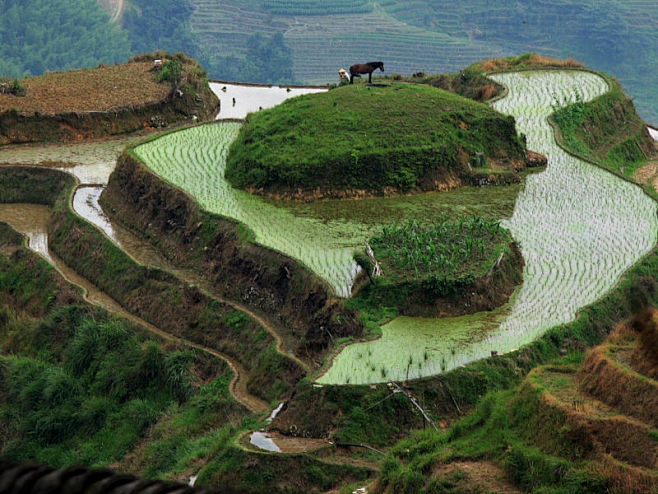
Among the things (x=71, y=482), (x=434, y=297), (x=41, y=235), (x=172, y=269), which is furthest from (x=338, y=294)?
(x=71, y=482)

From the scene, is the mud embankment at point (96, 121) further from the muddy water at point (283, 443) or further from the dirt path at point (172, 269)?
the muddy water at point (283, 443)

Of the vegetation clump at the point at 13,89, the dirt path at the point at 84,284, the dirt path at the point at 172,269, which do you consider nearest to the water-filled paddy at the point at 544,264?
the dirt path at the point at 172,269

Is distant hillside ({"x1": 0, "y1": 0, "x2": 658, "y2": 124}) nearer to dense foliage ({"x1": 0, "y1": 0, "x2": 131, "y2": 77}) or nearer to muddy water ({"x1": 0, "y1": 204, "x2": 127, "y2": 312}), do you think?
dense foliage ({"x1": 0, "y1": 0, "x2": 131, "y2": 77})

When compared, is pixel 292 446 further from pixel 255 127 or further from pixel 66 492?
pixel 255 127

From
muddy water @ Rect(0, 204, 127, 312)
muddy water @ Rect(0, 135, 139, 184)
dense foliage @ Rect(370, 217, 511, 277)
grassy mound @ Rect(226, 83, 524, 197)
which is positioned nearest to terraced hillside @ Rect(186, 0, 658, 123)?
muddy water @ Rect(0, 135, 139, 184)

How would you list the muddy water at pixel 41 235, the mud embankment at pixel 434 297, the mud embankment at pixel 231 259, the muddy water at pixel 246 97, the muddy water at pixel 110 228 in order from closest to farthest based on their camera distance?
the mud embankment at pixel 434 297 < the mud embankment at pixel 231 259 < the muddy water at pixel 41 235 < the muddy water at pixel 110 228 < the muddy water at pixel 246 97

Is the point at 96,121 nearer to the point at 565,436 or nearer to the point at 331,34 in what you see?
the point at 565,436
